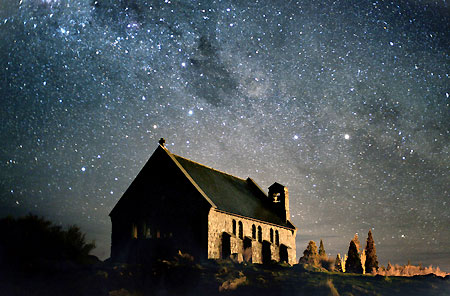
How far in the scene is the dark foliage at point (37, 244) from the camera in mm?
23656

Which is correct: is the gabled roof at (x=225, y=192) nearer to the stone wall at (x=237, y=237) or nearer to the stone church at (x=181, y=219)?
the stone church at (x=181, y=219)

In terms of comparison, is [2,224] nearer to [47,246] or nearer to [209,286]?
[47,246]

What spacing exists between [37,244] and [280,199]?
2661 cm

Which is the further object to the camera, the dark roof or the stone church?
the dark roof

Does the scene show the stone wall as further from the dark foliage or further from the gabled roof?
the dark foliage

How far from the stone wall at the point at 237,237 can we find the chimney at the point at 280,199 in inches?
107

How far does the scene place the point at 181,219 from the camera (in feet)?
102

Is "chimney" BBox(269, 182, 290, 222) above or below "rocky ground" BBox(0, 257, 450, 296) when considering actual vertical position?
above

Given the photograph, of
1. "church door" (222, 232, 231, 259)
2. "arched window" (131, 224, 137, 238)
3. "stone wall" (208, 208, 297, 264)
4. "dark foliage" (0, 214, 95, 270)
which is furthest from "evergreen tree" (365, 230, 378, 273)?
"dark foliage" (0, 214, 95, 270)

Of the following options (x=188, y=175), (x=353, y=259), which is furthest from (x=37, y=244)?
(x=353, y=259)

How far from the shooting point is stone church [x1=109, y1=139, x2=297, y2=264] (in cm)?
3070

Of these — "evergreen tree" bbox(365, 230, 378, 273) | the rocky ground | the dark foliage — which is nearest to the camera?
the rocky ground

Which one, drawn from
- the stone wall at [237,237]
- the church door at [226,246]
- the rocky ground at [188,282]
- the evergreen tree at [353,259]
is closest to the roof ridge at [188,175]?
the stone wall at [237,237]

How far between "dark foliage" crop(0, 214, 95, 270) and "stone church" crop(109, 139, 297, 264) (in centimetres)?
508
